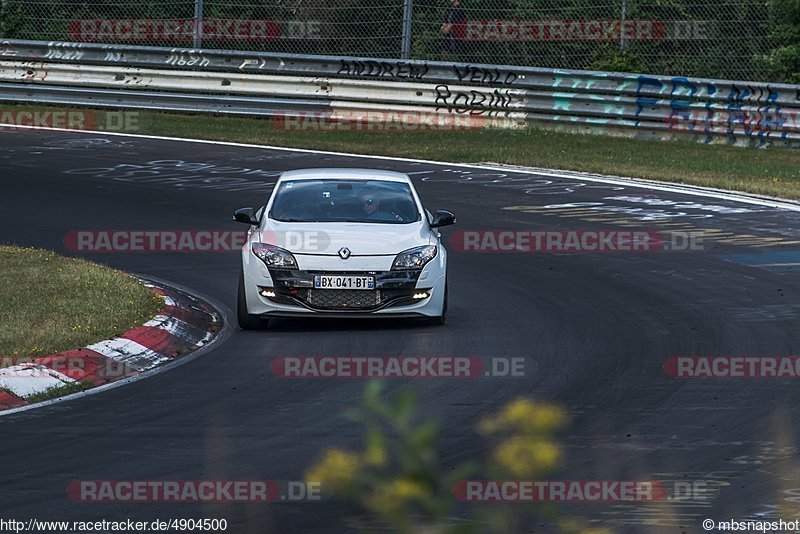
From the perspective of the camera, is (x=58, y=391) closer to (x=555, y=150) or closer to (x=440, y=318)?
(x=440, y=318)

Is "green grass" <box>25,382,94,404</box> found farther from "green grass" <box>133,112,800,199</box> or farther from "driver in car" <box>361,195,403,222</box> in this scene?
"green grass" <box>133,112,800,199</box>

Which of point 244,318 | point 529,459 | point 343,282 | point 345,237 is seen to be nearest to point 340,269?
point 343,282

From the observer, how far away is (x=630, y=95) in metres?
24.5

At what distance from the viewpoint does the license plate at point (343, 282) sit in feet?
37.4

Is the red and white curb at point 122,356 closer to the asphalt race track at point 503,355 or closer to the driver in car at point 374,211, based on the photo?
the asphalt race track at point 503,355

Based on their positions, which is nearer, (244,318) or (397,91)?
(244,318)

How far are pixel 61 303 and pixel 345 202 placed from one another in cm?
265

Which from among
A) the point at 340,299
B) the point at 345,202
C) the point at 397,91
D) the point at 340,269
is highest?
the point at 397,91

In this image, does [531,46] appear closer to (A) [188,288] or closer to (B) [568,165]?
(B) [568,165]

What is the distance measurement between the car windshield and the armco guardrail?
38.8 feet

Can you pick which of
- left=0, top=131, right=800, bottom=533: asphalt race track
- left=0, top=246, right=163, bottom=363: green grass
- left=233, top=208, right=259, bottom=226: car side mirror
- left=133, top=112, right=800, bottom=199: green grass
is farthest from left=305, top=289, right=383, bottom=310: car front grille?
left=133, top=112, right=800, bottom=199: green grass

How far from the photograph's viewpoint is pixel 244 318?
457 inches

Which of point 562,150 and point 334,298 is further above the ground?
point 562,150

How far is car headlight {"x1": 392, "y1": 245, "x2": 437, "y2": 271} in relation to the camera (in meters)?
11.6
